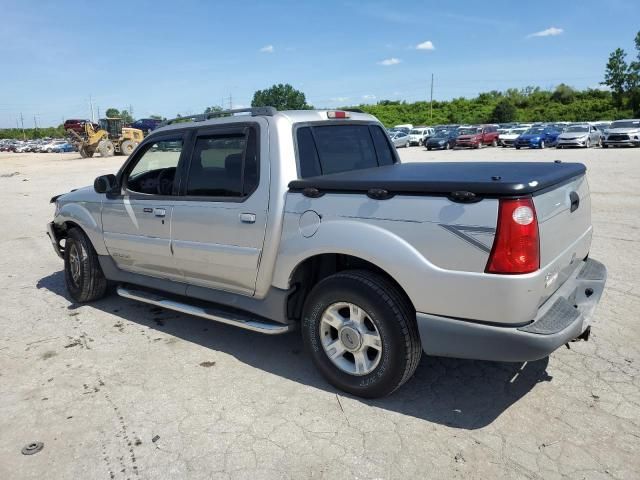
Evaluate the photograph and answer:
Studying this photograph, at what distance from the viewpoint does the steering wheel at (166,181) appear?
14.4 ft

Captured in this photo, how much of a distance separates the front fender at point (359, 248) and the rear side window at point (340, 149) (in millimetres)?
539

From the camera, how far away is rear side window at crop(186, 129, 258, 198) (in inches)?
148

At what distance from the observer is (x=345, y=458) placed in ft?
9.05

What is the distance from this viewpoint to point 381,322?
10.1 ft

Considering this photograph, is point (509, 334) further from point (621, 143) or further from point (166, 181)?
point (621, 143)

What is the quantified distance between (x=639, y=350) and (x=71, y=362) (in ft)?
14.7

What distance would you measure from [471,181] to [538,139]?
32.7 m

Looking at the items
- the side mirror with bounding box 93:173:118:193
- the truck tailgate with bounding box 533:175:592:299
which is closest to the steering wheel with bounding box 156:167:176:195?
the side mirror with bounding box 93:173:118:193

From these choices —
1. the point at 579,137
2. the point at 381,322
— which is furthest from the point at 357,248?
the point at 579,137

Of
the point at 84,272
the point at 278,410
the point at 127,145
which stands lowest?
the point at 278,410

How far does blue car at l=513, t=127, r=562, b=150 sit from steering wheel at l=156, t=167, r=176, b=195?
31.7 metres

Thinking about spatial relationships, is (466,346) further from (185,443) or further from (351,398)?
(185,443)

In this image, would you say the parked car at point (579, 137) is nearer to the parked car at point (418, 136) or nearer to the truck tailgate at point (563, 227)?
the parked car at point (418, 136)

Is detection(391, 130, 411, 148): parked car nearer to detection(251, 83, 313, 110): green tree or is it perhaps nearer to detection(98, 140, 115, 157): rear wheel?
detection(98, 140, 115, 157): rear wheel
